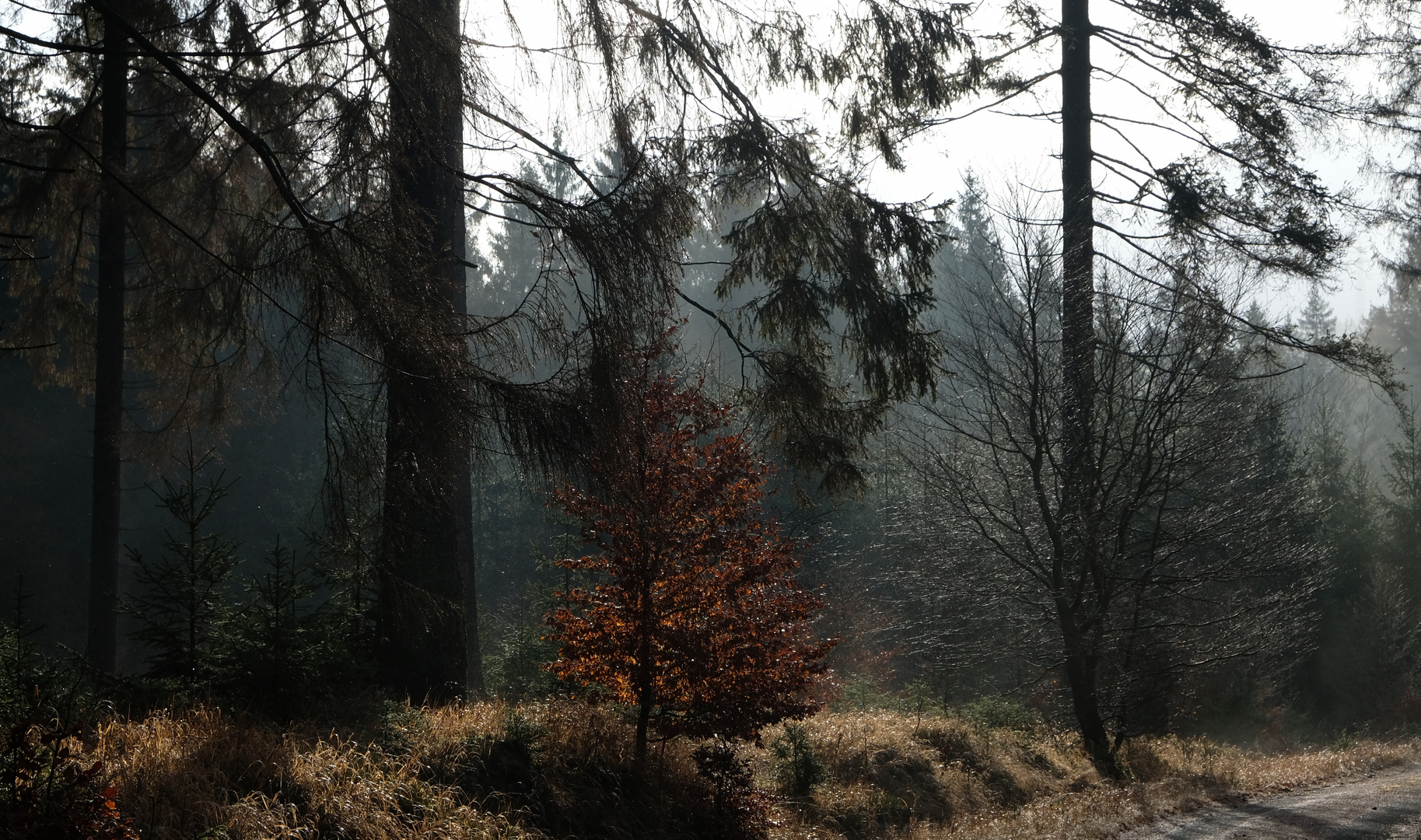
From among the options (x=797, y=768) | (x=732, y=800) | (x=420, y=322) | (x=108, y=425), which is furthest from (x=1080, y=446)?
(x=108, y=425)

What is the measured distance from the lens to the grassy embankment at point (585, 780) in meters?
5.04

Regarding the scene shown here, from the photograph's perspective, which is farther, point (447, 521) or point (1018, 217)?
point (1018, 217)

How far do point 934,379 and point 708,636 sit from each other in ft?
9.49

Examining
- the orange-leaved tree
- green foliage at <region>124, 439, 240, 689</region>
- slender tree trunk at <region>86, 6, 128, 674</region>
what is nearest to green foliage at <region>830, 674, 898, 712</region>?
the orange-leaved tree

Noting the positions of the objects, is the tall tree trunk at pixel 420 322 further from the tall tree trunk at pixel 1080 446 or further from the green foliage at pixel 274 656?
the tall tree trunk at pixel 1080 446

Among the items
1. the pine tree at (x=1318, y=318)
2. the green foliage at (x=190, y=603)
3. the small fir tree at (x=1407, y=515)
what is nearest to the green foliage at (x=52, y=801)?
the green foliage at (x=190, y=603)

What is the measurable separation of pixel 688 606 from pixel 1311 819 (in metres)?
5.70

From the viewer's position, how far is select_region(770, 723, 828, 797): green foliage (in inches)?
360

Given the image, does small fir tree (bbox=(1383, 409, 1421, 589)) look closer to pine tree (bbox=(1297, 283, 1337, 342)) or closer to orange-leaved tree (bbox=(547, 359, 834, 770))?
orange-leaved tree (bbox=(547, 359, 834, 770))

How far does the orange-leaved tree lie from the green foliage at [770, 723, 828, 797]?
192cm

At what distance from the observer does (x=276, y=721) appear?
6.48 metres

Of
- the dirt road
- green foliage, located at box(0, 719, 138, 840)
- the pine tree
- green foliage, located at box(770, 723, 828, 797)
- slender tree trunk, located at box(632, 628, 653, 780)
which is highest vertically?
the pine tree

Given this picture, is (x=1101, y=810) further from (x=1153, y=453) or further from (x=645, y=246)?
(x=645, y=246)

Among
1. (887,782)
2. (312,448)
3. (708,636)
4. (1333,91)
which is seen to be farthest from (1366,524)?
(312,448)
